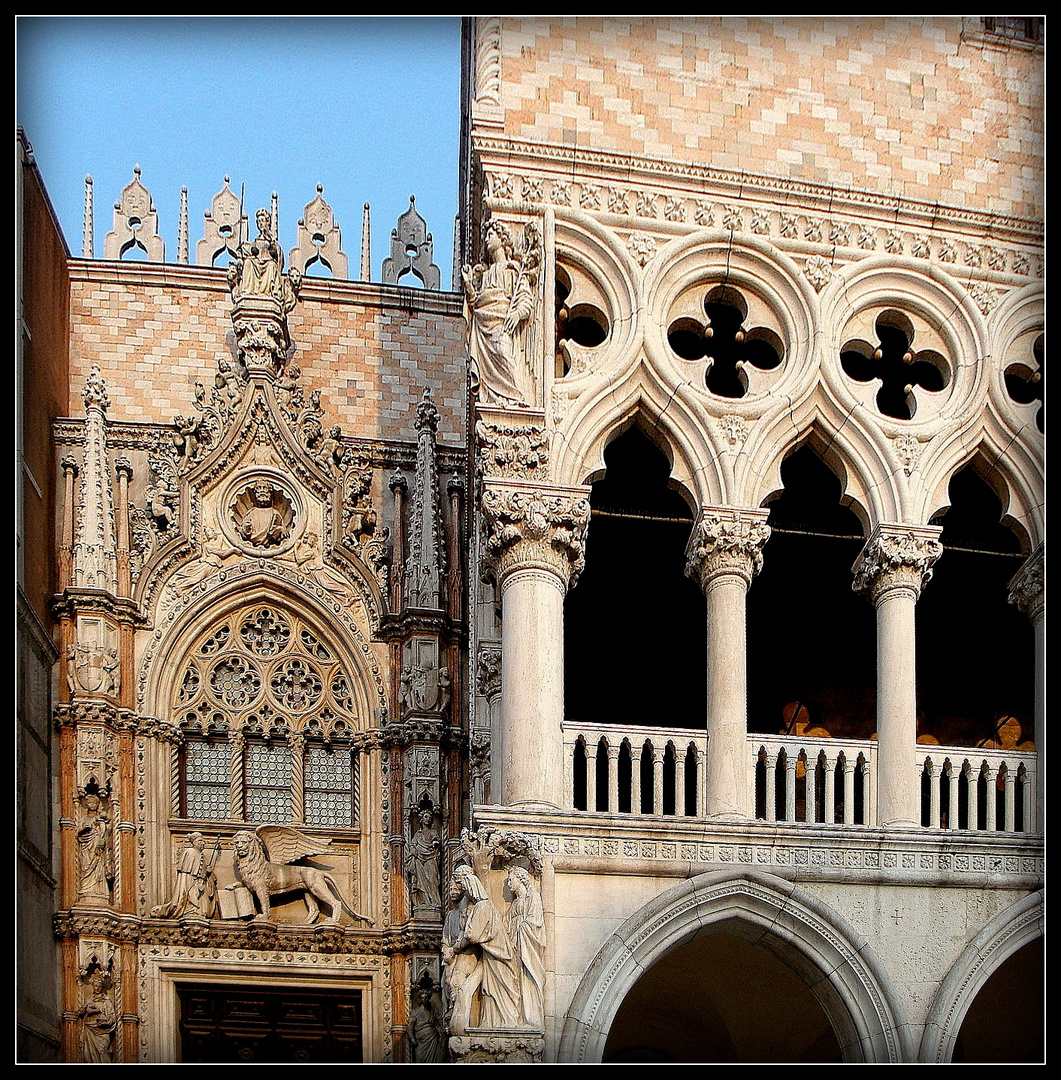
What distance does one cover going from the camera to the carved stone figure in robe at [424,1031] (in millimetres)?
18219

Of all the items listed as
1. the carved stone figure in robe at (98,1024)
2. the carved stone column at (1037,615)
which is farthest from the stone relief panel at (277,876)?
the carved stone column at (1037,615)

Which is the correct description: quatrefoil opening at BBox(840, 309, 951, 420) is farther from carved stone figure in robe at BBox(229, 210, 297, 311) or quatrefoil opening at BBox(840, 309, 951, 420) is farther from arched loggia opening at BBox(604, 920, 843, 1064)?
carved stone figure in robe at BBox(229, 210, 297, 311)

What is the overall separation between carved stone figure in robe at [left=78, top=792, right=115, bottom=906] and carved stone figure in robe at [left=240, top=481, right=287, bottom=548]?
2749 mm

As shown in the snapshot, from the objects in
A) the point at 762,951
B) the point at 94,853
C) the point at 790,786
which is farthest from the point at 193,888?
the point at 790,786

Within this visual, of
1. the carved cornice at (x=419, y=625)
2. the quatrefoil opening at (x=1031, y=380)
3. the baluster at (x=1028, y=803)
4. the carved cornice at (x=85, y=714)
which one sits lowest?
the baluster at (x=1028, y=803)

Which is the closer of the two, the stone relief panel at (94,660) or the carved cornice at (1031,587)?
the carved cornice at (1031,587)

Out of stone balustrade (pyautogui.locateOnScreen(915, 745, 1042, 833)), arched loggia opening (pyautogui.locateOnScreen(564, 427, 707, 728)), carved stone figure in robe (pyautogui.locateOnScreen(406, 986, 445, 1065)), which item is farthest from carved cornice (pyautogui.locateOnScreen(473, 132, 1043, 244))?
carved stone figure in robe (pyautogui.locateOnScreen(406, 986, 445, 1065))

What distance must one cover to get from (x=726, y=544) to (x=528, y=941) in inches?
132

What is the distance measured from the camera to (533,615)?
15.7 m

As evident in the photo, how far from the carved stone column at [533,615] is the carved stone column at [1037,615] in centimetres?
355

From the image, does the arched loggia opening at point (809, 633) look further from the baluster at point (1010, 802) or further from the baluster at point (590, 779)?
the baluster at point (590, 779)

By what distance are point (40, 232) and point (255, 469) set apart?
2.83 m
